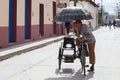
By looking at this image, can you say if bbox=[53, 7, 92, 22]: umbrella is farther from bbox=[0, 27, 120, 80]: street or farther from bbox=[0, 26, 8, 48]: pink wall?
bbox=[0, 26, 8, 48]: pink wall

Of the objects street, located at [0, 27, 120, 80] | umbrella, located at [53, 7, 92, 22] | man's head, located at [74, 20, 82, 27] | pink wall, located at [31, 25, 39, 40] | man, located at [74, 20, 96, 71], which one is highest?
umbrella, located at [53, 7, 92, 22]

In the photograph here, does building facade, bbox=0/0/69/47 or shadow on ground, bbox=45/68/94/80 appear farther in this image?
building facade, bbox=0/0/69/47

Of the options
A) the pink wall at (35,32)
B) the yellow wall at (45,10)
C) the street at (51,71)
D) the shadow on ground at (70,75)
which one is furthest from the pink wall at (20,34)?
the shadow on ground at (70,75)

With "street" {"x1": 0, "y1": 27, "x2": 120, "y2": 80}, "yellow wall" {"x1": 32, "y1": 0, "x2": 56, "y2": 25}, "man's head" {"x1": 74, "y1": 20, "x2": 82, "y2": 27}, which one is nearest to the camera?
"street" {"x1": 0, "y1": 27, "x2": 120, "y2": 80}

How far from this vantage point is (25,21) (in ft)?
86.3

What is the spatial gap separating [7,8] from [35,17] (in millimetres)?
7269

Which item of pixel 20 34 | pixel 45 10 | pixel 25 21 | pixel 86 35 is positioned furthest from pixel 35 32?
pixel 86 35

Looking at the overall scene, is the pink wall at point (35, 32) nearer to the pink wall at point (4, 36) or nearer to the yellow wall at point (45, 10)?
the yellow wall at point (45, 10)

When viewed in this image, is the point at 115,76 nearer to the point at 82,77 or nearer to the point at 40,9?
the point at 82,77

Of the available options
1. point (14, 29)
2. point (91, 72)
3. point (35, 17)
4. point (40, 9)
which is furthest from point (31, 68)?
point (40, 9)

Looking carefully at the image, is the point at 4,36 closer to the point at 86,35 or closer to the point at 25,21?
the point at 25,21

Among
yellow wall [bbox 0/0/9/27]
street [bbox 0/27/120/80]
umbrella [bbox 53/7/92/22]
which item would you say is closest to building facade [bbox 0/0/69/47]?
yellow wall [bbox 0/0/9/27]

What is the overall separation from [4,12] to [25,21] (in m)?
5.66

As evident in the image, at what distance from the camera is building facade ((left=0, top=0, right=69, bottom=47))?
20.7 meters
